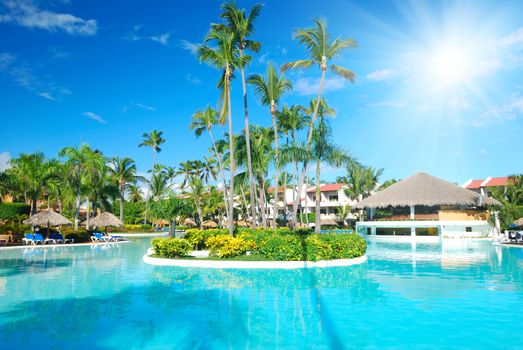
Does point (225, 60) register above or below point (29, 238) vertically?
above

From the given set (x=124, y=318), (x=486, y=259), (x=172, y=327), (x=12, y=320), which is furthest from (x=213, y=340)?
(x=486, y=259)

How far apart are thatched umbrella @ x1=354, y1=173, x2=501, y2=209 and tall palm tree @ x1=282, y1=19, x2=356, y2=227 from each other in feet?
72.7

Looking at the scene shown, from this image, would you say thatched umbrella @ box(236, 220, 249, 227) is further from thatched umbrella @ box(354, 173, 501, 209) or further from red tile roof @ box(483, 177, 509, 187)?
red tile roof @ box(483, 177, 509, 187)

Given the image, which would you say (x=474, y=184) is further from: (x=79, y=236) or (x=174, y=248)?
(x=174, y=248)

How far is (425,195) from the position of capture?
130 feet

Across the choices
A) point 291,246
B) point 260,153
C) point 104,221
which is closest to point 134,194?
point 104,221

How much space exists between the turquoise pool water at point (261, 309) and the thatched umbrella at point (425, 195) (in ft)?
83.3

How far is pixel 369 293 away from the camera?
10312 millimetres

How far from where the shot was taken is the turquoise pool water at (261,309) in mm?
6590

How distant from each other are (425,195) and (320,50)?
82.0ft

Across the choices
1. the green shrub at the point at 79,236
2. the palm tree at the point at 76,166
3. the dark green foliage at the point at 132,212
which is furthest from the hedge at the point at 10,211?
the dark green foliage at the point at 132,212

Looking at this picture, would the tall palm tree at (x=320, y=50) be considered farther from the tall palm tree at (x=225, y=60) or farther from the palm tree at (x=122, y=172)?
the palm tree at (x=122, y=172)

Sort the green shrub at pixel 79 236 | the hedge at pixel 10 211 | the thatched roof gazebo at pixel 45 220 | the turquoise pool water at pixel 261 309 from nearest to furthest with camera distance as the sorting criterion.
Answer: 1. the turquoise pool water at pixel 261 309
2. the thatched roof gazebo at pixel 45 220
3. the green shrub at pixel 79 236
4. the hedge at pixel 10 211

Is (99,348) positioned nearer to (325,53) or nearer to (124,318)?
(124,318)
